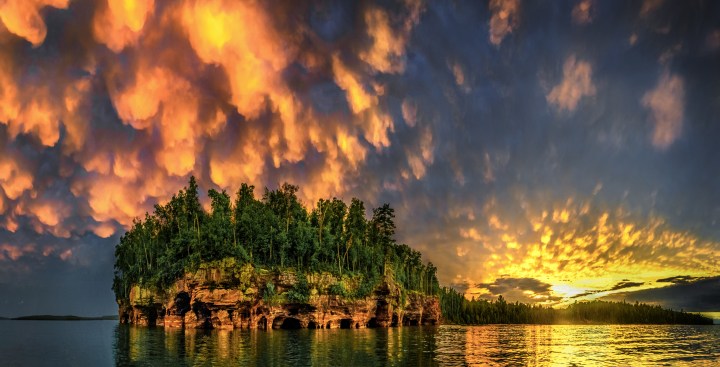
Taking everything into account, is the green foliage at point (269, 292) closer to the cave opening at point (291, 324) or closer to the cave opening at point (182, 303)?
the cave opening at point (291, 324)

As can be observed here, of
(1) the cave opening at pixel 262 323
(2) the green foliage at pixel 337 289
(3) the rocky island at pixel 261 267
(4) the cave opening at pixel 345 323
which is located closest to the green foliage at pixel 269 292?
(3) the rocky island at pixel 261 267

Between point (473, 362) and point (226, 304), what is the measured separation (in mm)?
70064

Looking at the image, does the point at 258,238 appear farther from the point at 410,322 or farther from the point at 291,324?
the point at 410,322

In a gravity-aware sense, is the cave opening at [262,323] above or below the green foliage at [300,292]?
below

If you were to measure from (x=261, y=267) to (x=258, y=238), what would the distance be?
1287cm

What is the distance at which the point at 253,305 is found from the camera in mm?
98812

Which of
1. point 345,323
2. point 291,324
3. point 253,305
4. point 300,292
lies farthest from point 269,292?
point 345,323

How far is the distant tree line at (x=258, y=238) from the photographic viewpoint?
109 metres

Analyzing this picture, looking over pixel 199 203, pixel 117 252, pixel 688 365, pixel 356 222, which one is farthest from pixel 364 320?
pixel 117 252

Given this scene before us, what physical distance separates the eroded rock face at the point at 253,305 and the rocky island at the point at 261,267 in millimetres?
238

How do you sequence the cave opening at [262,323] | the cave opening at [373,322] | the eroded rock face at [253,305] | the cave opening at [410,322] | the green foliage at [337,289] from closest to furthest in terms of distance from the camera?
the eroded rock face at [253,305] < the cave opening at [262,323] < the green foliage at [337,289] < the cave opening at [373,322] < the cave opening at [410,322]

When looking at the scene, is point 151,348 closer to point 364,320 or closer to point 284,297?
point 284,297

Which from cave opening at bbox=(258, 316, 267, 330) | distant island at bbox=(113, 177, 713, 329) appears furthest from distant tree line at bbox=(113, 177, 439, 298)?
cave opening at bbox=(258, 316, 267, 330)

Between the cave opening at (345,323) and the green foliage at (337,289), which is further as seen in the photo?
the cave opening at (345,323)
